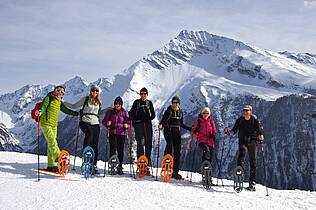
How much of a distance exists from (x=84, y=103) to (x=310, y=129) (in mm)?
200294

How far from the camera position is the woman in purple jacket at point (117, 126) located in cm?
1328

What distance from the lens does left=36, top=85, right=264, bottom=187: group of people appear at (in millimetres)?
12602

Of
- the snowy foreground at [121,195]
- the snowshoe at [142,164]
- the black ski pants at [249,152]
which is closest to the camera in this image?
the snowy foreground at [121,195]

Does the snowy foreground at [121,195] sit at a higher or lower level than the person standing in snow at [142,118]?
lower

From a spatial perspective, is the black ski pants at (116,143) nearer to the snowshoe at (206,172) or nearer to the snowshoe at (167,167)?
the snowshoe at (167,167)

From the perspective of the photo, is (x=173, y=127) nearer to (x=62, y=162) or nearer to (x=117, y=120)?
(x=117, y=120)

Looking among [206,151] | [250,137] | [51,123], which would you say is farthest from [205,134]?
[51,123]

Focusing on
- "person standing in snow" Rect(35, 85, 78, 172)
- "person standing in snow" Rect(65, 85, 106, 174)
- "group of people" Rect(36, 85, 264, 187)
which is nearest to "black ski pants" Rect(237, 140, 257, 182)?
"group of people" Rect(36, 85, 264, 187)

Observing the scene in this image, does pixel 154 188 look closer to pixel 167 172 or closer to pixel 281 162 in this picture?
pixel 167 172

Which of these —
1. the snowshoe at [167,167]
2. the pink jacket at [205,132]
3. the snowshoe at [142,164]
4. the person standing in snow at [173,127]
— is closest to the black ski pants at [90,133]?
the snowshoe at [142,164]

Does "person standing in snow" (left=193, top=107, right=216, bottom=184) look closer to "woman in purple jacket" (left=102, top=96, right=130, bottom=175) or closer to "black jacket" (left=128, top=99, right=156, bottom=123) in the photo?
"black jacket" (left=128, top=99, right=156, bottom=123)

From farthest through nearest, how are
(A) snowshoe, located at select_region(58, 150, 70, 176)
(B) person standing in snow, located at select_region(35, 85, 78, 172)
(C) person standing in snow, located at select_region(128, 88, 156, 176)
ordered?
(C) person standing in snow, located at select_region(128, 88, 156, 176) < (B) person standing in snow, located at select_region(35, 85, 78, 172) < (A) snowshoe, located at select_region(58, 150, 70, 176)

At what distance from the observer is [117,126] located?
13.3 m

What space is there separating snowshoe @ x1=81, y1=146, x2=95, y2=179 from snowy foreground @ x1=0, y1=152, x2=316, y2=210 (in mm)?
318
